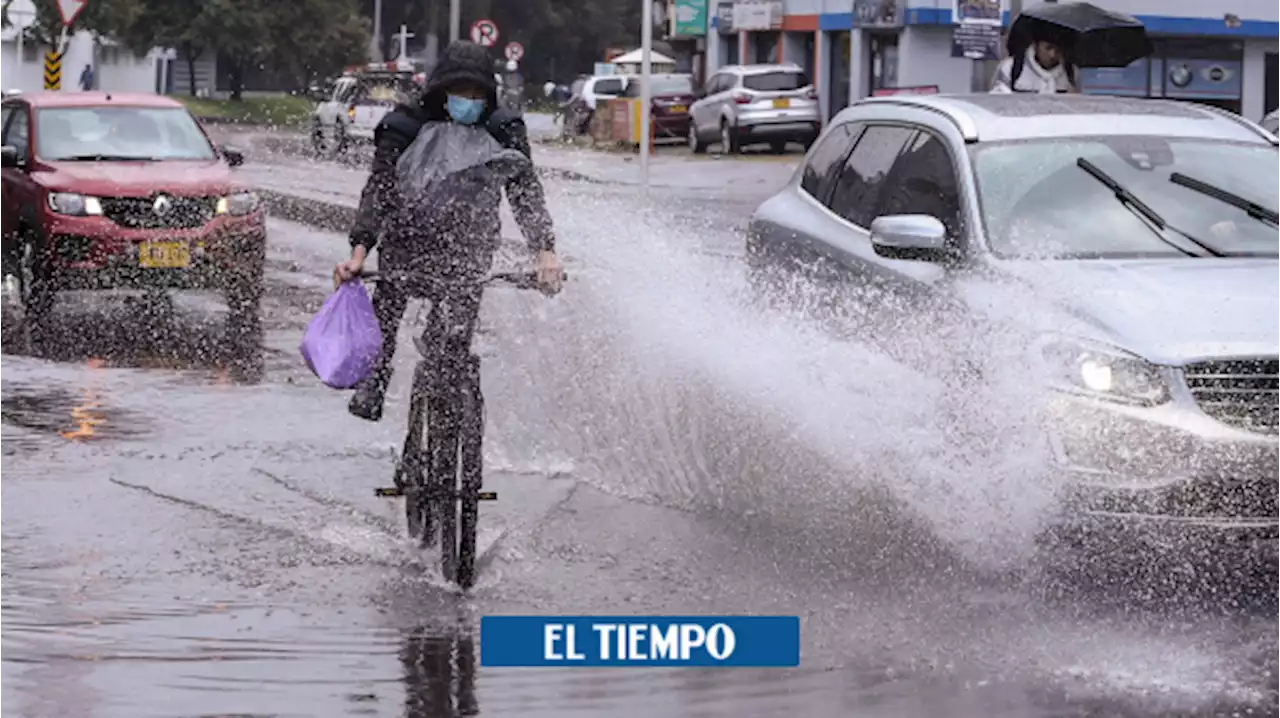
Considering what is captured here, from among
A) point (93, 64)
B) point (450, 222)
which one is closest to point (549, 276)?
point (450, 222)

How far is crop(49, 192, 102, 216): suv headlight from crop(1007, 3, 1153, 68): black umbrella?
5880 millimetres

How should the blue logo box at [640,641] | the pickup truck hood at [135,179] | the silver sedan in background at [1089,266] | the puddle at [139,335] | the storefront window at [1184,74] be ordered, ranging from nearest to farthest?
1. the blue logo box at [640,641]
2. the silver sedan in background at [1089,266]
3. the puddle at [139,335]
4. the pickup truck hood at [135,179]
5. the storefront window at [1184,74]

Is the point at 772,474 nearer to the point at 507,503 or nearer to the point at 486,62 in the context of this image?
the point at 507,503

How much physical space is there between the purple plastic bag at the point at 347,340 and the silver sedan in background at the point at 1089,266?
189cm

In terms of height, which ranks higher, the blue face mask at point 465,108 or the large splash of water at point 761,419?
the blue face mask at point 465,108

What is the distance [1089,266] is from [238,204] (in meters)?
9.17

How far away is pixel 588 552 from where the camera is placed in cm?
866

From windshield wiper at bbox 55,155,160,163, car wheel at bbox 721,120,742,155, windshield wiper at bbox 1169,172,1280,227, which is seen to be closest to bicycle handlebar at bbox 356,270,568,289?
windshield wiper at bbox 1169,172,1280,227

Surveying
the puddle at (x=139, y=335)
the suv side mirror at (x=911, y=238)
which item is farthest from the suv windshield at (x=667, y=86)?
the suv side mirror at (x=911, y=238)

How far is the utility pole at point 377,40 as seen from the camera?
337ft

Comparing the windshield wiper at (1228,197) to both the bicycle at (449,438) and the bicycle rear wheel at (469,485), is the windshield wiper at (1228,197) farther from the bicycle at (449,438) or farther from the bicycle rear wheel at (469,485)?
the bicycle rear wheel at (469,485)

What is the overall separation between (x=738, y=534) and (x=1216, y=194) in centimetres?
215

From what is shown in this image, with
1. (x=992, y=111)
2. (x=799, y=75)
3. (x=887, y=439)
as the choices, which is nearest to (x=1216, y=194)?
(x=992, y=111)

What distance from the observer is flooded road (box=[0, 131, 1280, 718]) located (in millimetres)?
6633
